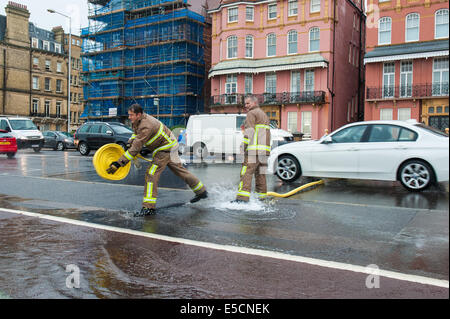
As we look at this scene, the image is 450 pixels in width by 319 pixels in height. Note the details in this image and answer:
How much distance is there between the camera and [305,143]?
34.6 feet

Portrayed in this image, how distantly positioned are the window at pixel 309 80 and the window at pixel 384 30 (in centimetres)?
602

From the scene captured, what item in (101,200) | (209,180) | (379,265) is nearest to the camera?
(379,265)

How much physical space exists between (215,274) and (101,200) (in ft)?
16.2

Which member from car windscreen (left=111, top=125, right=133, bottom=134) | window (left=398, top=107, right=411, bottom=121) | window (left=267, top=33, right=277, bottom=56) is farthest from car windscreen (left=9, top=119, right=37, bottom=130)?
window (left=398, top=107, right=411, bottom=121)

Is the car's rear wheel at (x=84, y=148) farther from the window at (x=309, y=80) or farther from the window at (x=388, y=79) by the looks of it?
the window at (x=388, y=79)

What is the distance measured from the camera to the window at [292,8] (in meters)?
36.6

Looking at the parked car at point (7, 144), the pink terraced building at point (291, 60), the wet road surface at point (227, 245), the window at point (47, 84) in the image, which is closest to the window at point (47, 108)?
the window at point (47, 84)

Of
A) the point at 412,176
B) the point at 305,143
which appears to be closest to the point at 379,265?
the point at 412,176

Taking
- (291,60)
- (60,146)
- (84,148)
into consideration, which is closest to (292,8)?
A: (291,60)

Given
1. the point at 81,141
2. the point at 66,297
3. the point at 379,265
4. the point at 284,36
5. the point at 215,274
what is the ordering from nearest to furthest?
the point at 66,297 → the point at 215,274 → the point at 379,265 → the point at 81,141 → the point at 284,36

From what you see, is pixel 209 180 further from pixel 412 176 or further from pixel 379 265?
pixel 379 265

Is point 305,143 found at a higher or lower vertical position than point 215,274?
higher

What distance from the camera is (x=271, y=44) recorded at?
38.1m
